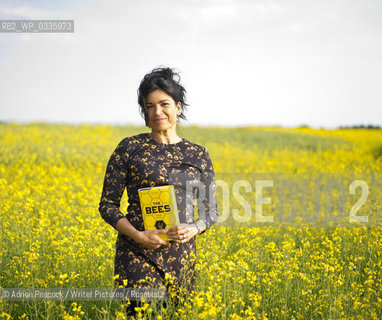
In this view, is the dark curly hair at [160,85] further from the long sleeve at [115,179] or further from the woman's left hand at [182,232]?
the woman's left hand at [182,232]

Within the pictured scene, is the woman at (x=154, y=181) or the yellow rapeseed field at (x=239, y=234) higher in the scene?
the woman at (x=154, y=181)

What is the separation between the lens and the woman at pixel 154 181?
2646 millimetres

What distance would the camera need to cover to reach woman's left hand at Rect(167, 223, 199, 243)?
242 centimetres

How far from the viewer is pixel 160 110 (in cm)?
268

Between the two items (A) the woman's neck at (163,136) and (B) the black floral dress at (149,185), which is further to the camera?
(A) the woman's neck at (163,136)

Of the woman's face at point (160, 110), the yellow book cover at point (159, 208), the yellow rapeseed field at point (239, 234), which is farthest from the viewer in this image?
the yellow rapeseed field at point (239, 234)

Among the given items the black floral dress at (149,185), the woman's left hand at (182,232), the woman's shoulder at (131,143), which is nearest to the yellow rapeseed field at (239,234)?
the black floral dress at (149,185)

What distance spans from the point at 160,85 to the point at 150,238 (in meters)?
1.00

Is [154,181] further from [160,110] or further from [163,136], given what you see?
[160,110]

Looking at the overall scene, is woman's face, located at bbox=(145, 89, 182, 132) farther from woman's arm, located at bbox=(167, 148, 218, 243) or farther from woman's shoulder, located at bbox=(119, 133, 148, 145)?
woman's arm, located at bbox=(167, 148, 218, 243)

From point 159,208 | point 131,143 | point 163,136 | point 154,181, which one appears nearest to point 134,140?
point 131,143

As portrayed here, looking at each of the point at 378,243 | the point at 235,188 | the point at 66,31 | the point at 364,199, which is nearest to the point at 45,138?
the point at 235,188

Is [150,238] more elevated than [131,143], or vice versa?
[131,143]

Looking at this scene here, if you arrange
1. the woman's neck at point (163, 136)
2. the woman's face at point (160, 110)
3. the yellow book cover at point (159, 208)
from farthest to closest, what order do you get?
1. the woman's neck at point (163, 136)
2. the woman's face at point (160, 110)
3. the yellow book cover at point (159, 208)
